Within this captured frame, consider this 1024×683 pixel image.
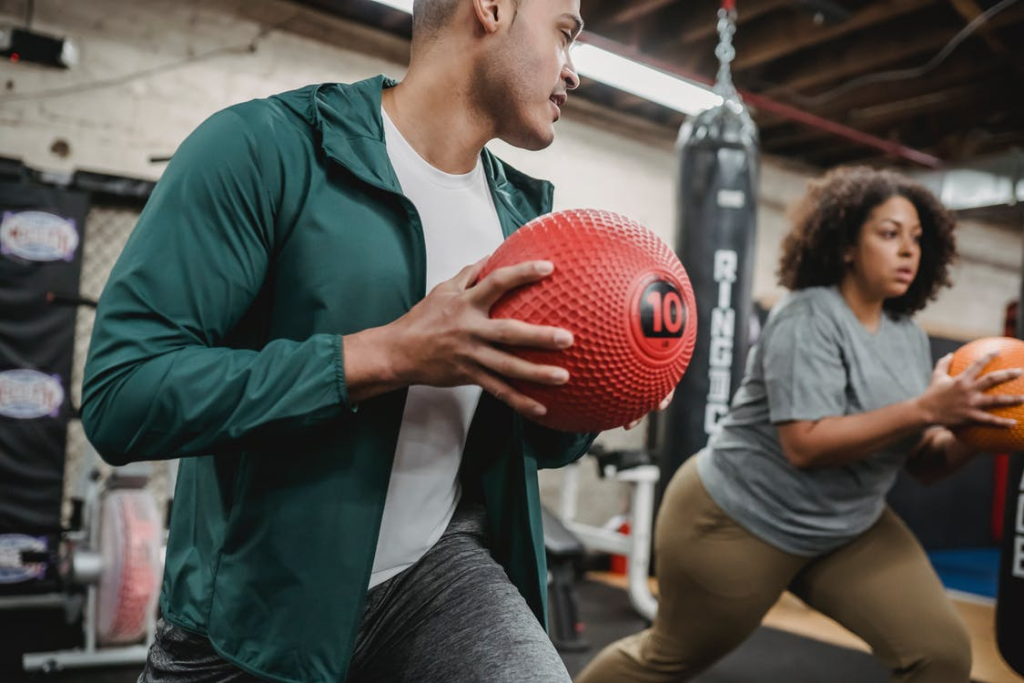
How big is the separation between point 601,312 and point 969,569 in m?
7.26

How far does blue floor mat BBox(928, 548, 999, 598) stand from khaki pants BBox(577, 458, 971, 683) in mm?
4202

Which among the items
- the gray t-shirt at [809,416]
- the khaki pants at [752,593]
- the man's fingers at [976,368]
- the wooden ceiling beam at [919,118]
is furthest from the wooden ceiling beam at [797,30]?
the khaki pants at [752,593]

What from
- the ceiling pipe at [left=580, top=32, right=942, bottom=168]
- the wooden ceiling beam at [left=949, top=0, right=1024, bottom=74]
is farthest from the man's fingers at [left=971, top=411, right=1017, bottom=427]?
the wooden ceiling beam at [left=949, top=0, right=1024, bottom=74]

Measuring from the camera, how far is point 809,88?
6.85 metres

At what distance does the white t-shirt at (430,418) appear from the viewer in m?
1.24

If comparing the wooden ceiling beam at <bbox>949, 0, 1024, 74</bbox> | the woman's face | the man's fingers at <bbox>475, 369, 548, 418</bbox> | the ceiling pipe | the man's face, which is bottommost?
the man's fingers at <bbox>475, 369, 548, 418</bbox>

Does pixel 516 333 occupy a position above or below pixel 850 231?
below

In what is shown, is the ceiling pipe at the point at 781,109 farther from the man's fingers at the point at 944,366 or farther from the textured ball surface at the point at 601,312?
the textured ball surface at the point at 601,312

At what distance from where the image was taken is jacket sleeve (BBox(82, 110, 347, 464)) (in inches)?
38.0

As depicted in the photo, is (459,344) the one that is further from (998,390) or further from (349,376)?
(998,390)

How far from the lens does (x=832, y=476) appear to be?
7.30 ft

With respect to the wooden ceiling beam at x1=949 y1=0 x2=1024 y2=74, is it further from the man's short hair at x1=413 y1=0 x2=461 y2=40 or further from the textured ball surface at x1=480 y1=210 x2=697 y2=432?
the textured ball surface at x1=480 y1=210 x2=697 y2=432

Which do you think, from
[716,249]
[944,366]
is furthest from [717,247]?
[944,366]

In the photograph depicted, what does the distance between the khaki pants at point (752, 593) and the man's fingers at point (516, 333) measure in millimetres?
1519
